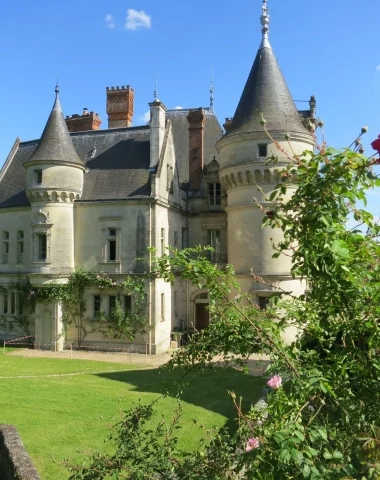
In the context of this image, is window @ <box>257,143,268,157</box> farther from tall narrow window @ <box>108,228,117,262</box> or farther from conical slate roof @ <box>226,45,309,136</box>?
tall narrow window @ <box>108,228,117,262</box>

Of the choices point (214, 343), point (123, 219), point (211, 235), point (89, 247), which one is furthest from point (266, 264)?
point (214, 343)

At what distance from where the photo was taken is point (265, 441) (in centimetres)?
279

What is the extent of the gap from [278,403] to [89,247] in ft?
68.5

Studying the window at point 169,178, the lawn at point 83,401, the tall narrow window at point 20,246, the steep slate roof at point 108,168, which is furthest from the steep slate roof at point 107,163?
the lawn at point 83,401

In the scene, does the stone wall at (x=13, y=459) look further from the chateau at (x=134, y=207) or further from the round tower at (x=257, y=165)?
the round tower at (x=257, y=165)

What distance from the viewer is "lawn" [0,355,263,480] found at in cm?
1004

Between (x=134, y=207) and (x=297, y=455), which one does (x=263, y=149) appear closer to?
(x=134, y=207)

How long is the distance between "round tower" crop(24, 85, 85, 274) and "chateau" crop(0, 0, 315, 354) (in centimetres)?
Answer: 5

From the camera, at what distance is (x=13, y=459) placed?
295 inches

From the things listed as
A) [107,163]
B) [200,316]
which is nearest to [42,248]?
[107,163]

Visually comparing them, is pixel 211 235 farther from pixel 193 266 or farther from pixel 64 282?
pixel 193 266

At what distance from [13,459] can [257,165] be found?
55.8 feet

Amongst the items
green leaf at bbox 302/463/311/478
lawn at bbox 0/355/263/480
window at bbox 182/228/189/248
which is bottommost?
lawn at bbox 0/355/263/480

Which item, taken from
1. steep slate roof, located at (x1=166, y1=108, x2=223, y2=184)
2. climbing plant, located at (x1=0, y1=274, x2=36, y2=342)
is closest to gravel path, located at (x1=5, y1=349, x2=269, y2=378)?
climbing plant, located at (x1=0, y1=274, x2=36, y2=342)
